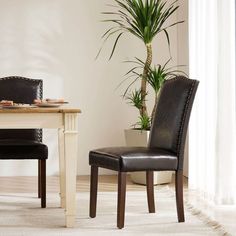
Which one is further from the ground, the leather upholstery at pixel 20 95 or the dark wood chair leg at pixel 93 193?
the leather upholstery at pixel 20 95

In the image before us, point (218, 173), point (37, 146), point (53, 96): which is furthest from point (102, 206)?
point (53, 96)

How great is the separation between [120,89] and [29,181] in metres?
1.32

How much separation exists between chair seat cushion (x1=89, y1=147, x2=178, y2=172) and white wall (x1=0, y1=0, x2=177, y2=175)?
2.28 metres

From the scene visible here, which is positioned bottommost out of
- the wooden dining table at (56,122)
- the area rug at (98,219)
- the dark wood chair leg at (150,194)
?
the area rug at (98,219)

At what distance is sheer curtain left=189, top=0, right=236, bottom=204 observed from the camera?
3729 mm

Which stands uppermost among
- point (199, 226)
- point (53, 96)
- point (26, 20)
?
point (26, 20)

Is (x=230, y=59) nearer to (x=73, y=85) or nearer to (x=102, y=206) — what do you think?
(x=102, y=206)

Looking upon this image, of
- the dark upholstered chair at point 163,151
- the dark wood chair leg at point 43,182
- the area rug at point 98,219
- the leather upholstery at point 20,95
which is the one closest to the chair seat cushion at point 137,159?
the dark upholstered chair at point 163,151

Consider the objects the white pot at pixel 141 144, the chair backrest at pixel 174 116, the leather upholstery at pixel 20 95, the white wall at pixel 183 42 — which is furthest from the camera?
the white wall at pixel 183 42

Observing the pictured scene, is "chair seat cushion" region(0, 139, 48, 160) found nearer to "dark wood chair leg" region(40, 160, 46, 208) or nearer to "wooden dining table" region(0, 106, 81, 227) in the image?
"dark wood chair leg" region(40, 160, 46, 208)

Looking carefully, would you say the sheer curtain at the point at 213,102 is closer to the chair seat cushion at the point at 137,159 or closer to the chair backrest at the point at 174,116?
the chair backrest at the point at 174,116

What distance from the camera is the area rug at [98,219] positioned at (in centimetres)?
296

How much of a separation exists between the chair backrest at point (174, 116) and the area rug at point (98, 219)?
382mm

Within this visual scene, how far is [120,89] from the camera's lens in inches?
216
